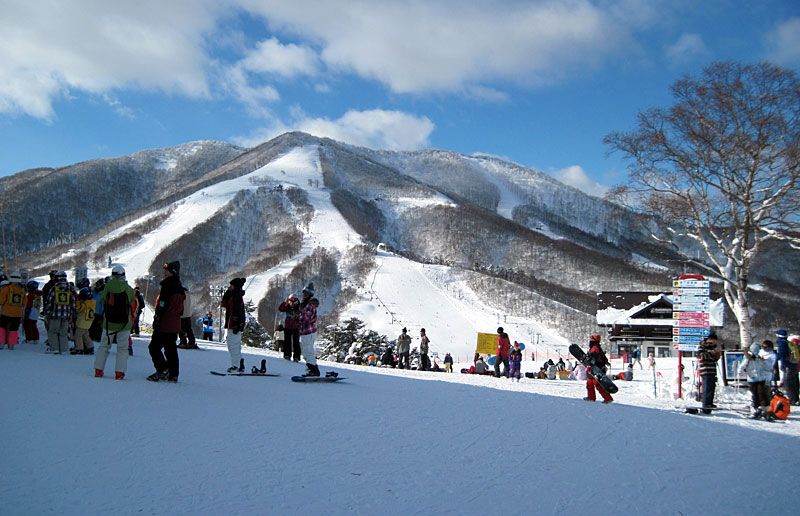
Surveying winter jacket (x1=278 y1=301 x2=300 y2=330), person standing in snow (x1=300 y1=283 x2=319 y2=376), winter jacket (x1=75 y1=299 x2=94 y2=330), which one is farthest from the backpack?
winter jacket (x1=278 y1=301 x2=300 y2=330)

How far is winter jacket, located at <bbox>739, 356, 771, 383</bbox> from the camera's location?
11336 millimetres

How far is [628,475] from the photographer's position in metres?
5.85

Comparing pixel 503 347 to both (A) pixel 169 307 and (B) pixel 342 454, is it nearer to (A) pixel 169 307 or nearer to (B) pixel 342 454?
(A) pixel 169 307

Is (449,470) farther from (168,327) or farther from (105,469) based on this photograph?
(168,327)

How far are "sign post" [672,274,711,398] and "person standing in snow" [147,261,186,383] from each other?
11.2m

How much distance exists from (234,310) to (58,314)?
4.07m

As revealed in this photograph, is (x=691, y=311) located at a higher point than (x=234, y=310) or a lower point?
higher

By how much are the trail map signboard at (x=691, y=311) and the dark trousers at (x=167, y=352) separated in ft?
36.8

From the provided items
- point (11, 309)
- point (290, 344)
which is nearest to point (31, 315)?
point (11, 309)

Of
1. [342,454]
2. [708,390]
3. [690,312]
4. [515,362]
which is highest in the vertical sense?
[690,312]

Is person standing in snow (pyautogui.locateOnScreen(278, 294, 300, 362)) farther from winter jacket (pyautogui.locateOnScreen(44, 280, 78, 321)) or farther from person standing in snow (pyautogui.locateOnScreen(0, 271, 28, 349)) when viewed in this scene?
person standing in snow (pyautogui.locateOnScreen(0, 271, 28, 349))

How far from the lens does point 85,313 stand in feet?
38.1

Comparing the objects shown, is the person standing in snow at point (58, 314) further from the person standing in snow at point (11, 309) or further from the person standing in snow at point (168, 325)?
the person standing in snow at point (168, 325)

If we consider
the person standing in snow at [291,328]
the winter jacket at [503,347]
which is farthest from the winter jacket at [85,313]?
the winter jacket at [503,347]
